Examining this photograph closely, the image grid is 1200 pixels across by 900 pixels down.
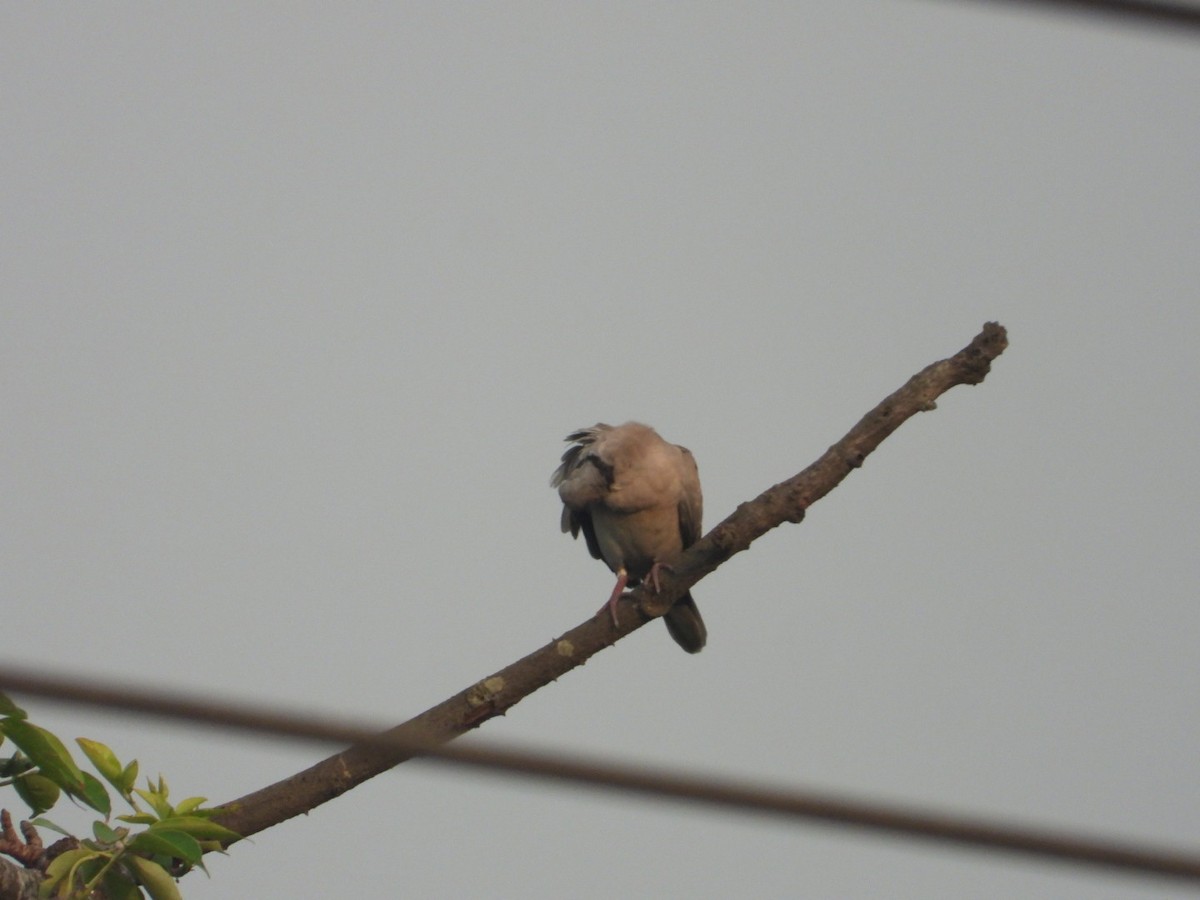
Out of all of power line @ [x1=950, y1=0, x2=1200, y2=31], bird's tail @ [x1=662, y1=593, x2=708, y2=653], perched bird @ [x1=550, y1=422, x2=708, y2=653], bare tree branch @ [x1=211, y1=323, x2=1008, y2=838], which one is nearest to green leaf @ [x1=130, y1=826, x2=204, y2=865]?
bare tree branch @ [x1=211, y1=323, x2=1008, y2=838]

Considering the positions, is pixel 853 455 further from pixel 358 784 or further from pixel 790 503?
pixel 358 784

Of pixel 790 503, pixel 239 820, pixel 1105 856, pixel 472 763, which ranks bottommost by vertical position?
pixel 1105 856

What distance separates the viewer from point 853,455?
4977 millimetres

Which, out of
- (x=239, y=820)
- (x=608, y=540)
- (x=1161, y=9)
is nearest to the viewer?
(x=1161, y=9)

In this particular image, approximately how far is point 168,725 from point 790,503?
157 inches

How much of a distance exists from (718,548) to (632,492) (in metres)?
1.61

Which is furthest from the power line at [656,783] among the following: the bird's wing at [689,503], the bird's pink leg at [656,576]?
the bird's wing at [689,503]

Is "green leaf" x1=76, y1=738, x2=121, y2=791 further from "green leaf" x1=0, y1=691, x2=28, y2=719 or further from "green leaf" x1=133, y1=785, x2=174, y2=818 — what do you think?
"green leaf" x1=0, y1=691, x2=28, y2=719

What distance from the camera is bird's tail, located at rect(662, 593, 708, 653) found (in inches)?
290

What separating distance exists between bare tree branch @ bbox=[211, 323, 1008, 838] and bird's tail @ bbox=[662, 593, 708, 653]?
2128mm

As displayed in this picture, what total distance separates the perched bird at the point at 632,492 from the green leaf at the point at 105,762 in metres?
3.08

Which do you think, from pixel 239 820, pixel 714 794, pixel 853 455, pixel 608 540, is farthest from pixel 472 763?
pixel 608 540

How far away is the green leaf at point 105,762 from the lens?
3.85m

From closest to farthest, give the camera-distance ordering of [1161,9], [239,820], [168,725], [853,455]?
1. [168,725]
2. [1161,9]
3. [239,820]
4. [853,455]
